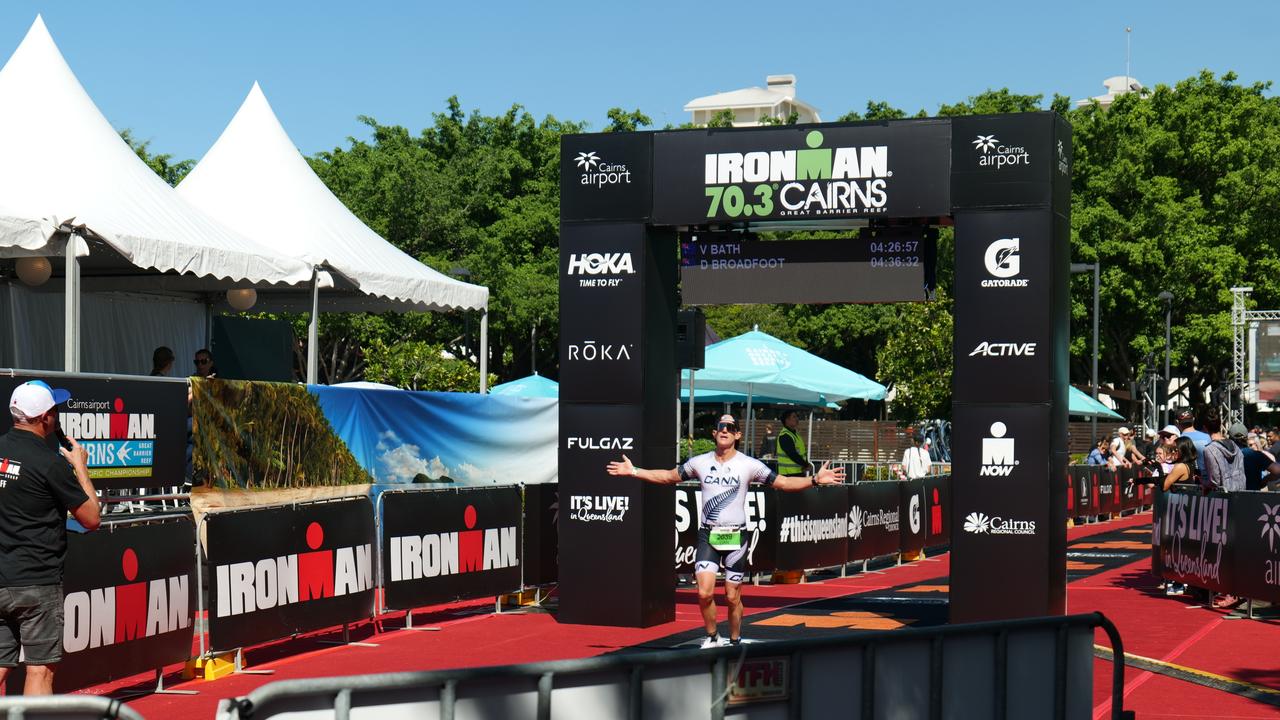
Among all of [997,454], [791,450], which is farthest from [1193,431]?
[997,454]

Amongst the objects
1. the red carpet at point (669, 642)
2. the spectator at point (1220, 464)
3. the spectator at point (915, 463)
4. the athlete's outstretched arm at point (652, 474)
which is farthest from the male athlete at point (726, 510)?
the spectator at point (915, 463)

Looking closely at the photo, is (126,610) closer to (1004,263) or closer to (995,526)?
(995,526)

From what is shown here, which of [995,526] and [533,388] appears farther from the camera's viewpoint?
[533,388]

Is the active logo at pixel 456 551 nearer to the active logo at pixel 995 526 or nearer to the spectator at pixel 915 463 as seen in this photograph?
the active logo at pixel 995 526

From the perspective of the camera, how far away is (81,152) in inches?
654

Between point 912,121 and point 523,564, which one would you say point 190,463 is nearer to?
point 523,564

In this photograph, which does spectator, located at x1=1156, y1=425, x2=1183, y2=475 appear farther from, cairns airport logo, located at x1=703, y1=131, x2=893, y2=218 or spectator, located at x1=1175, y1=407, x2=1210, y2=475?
cairns airport logo, located at x1=703, y1=131, x2=893, y2=218

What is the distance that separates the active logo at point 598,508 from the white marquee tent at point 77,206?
16.5 feet

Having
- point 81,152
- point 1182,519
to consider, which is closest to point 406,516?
point 81,152

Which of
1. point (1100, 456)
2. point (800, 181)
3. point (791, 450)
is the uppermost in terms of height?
point (800, 181)

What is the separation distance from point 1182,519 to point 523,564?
301 inches

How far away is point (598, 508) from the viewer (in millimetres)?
Answer: 15195

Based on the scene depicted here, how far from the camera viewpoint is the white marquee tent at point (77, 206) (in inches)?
583

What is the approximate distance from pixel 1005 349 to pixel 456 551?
228 inches
